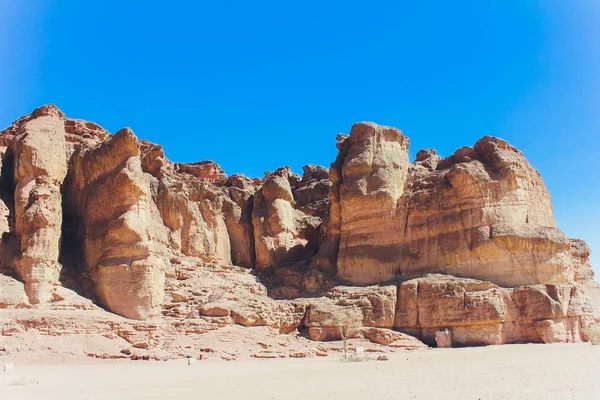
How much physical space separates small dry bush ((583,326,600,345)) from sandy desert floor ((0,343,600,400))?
329 cm

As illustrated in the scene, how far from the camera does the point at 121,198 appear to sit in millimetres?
31328

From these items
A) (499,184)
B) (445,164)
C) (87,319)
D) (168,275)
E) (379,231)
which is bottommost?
(87,319)

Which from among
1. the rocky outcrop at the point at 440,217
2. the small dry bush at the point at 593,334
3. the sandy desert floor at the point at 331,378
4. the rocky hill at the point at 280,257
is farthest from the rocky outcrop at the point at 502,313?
the sandy desert floor at the point at 331,378

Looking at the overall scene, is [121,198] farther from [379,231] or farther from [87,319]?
[379,231]

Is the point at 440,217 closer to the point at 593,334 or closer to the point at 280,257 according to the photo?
the point at 593,334

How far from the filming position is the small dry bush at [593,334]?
28.9m

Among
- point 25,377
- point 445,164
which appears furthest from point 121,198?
point 445,164

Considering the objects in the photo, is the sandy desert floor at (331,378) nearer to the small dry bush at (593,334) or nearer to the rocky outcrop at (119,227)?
the small dry bush at (593,334)

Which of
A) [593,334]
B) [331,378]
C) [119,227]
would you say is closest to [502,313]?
[593,334]

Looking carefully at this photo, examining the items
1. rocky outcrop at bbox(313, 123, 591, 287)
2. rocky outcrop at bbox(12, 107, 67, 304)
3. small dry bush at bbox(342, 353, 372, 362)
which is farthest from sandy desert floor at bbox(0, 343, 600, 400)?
rocky outcrop at bbox(313, 123, 591, 287)

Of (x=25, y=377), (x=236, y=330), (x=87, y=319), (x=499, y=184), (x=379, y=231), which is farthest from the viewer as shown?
(x=379, y=231)

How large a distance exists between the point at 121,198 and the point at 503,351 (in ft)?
69.8

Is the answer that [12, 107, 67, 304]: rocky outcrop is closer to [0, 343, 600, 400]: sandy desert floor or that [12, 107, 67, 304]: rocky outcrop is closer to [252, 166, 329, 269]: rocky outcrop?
[0, 343, 600, 400]: sandy desert floor

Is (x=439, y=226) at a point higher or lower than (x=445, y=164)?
lower
